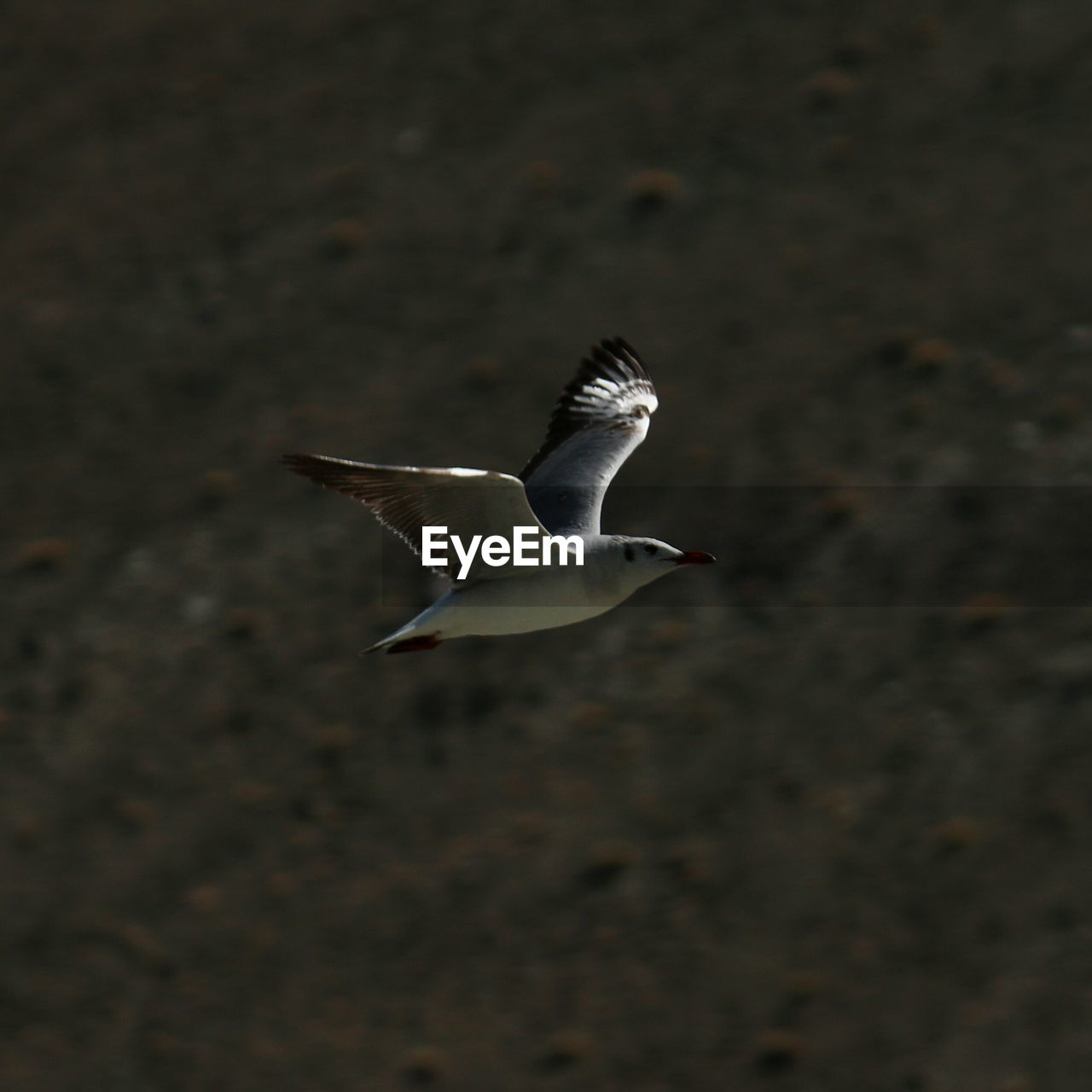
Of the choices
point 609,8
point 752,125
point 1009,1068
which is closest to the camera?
point 1009,1068

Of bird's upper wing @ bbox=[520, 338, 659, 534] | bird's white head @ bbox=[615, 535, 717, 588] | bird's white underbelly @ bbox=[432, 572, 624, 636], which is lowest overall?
bird's white underbelly @ bbox=[432, 572, 624, 636]

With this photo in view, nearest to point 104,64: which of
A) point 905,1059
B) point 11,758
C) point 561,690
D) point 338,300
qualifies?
point 338,300

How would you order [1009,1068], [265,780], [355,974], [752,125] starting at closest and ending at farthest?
[1009,1068], [355,974], [265,780], [752,125]

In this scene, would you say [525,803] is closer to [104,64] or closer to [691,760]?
[691,760]

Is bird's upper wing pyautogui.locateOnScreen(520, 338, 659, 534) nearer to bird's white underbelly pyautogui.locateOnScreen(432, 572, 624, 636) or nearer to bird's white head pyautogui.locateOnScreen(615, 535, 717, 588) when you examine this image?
bird's white head pyautogui.locateOnScreen(615, 535, 717, 588)

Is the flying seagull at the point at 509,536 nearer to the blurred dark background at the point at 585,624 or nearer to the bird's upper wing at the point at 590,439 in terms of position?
the bird's upper wing at the point at 590,439

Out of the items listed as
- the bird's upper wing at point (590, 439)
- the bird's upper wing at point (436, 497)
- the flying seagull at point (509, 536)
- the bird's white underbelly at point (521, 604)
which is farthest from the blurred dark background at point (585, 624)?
the bird's upper wing at point (436, 497)

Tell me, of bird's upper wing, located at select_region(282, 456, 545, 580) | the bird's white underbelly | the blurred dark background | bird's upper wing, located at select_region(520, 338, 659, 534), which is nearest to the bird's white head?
the bird's white underbelly
